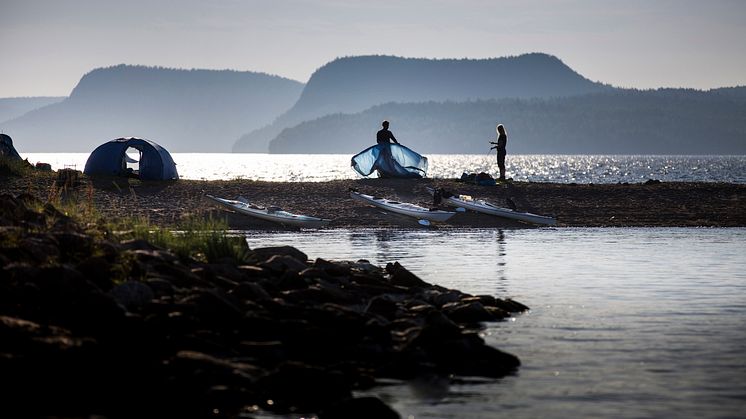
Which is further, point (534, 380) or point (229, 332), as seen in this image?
point (229, 332)

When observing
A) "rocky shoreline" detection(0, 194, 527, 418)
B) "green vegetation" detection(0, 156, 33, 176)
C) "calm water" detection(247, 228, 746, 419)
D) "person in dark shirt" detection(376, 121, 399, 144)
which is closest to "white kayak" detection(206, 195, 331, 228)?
"calm water" detection(247, 228, 746, 419)

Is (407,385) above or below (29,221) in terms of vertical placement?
below

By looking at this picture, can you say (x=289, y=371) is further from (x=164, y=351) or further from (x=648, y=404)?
(x=648, y=404)

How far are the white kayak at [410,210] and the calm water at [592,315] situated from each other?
1930 millimetres

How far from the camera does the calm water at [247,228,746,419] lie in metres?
13.7

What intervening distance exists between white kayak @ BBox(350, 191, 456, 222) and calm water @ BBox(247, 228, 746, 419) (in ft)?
6.33

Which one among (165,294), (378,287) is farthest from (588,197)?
(165,294)

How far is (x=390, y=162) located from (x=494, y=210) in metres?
8.36

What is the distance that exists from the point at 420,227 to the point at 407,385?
25517 mm

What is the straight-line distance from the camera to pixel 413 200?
4400 cm

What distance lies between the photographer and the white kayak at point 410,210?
39.7 metres

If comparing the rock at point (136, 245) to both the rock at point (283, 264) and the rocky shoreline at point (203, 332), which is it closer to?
the rocky shoreline at point (203, 332)

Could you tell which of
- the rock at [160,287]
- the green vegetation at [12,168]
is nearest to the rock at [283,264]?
the rock at [160,287]

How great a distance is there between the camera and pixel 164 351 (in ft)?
47.9
